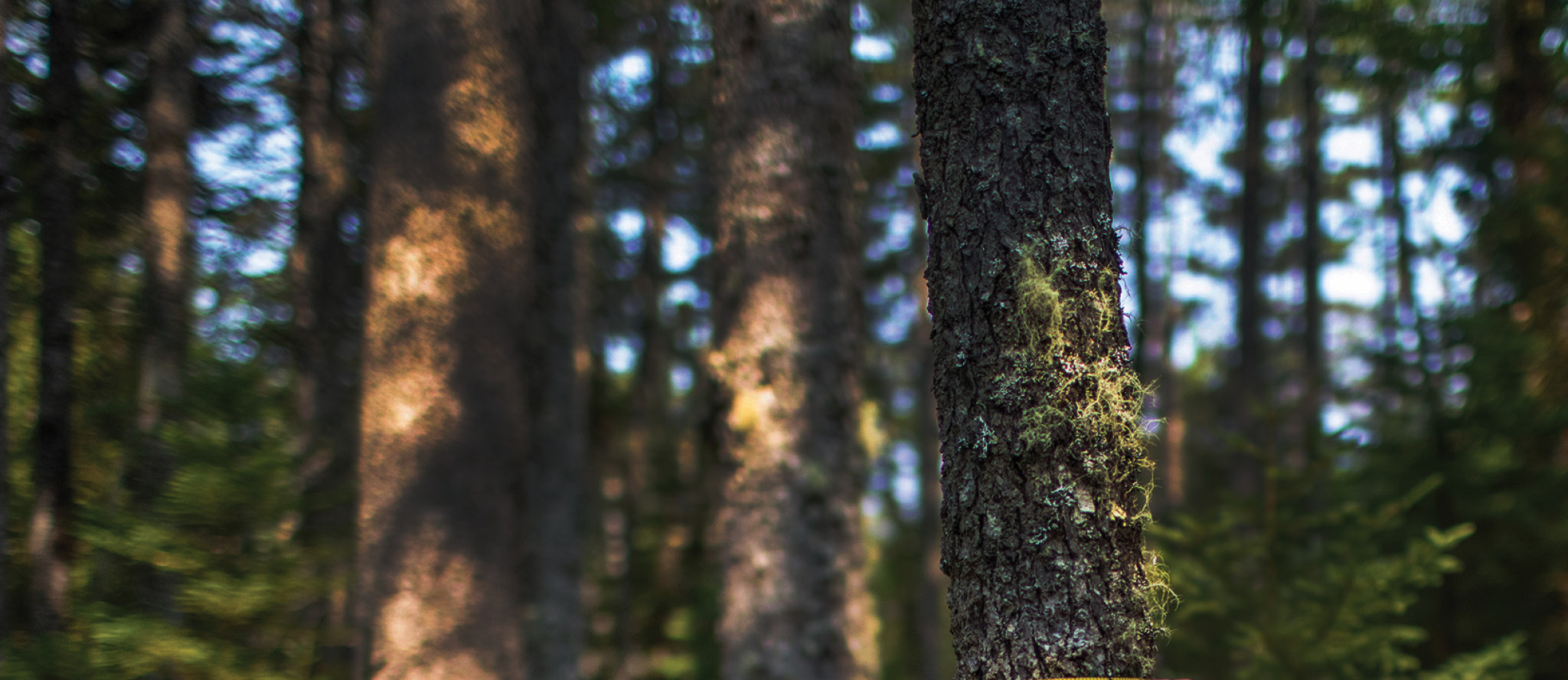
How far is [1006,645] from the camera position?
1.94 meters

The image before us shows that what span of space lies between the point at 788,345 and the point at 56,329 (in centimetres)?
578

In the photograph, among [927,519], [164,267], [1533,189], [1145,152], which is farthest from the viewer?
[927,519]

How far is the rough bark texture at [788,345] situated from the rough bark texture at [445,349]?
3.69ft

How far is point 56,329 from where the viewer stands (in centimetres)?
659

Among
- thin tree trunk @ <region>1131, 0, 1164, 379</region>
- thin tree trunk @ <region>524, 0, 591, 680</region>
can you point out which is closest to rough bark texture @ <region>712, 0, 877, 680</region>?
thin tree trunk @ <region>524, 0, 591, 680</region>

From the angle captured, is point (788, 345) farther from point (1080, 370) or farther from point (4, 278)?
point (4, 278)

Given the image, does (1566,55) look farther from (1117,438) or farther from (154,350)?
(154,350)

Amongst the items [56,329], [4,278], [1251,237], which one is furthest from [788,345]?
[1251,237]

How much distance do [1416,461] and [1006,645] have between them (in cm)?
712

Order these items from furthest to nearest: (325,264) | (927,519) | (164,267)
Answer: (927,519)
(325,264)
(164,267)

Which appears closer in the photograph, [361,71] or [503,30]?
[503,30]

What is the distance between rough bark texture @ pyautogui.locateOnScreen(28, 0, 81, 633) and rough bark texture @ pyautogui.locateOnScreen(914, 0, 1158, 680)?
7.00 metres

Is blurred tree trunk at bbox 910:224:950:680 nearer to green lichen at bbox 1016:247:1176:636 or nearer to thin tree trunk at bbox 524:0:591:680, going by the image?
thin tree trunk at bbox 524:0:591:680

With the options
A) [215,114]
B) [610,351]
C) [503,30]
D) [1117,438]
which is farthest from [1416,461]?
[610,351]
